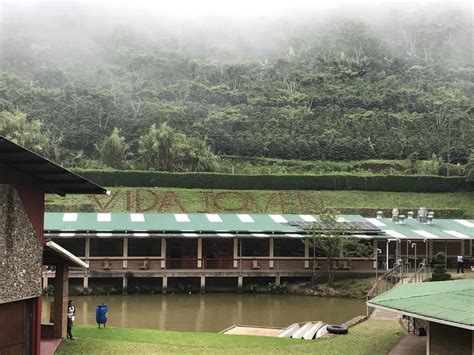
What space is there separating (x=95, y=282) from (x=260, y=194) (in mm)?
22165

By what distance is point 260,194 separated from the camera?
5388 cm

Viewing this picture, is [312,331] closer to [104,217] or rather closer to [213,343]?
[213,343]

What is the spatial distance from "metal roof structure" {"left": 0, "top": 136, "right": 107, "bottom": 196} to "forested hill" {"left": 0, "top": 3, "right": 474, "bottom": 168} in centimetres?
5320

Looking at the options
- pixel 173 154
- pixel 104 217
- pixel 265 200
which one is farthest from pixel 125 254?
pixel 173 154

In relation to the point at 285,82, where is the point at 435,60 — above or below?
above

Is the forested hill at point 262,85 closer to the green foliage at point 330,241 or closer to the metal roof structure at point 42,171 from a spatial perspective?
the green foliage at point 330,241

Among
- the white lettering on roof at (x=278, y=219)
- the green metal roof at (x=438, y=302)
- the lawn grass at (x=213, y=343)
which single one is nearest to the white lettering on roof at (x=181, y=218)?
the white lettering on roof at (x=278, y=219)

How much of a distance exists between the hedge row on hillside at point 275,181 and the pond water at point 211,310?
74.8ft

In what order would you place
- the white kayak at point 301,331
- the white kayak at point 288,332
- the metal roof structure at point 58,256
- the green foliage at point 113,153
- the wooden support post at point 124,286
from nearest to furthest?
1. the metal roof structure at point 58,256
2. the white kayak at point 301,331
3. the white kayak at point 288,332
4. the wooden support post at point 124,286
5. the green foliage at point 113,153

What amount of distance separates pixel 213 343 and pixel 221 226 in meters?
17.4

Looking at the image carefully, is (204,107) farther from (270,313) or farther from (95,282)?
(270,313)

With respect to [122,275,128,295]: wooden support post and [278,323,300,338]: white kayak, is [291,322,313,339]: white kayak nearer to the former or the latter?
[278,323,300,338]: white kayak

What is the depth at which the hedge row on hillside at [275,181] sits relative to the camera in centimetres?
5516

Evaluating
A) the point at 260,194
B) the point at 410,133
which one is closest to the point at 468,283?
the point at 260,194
